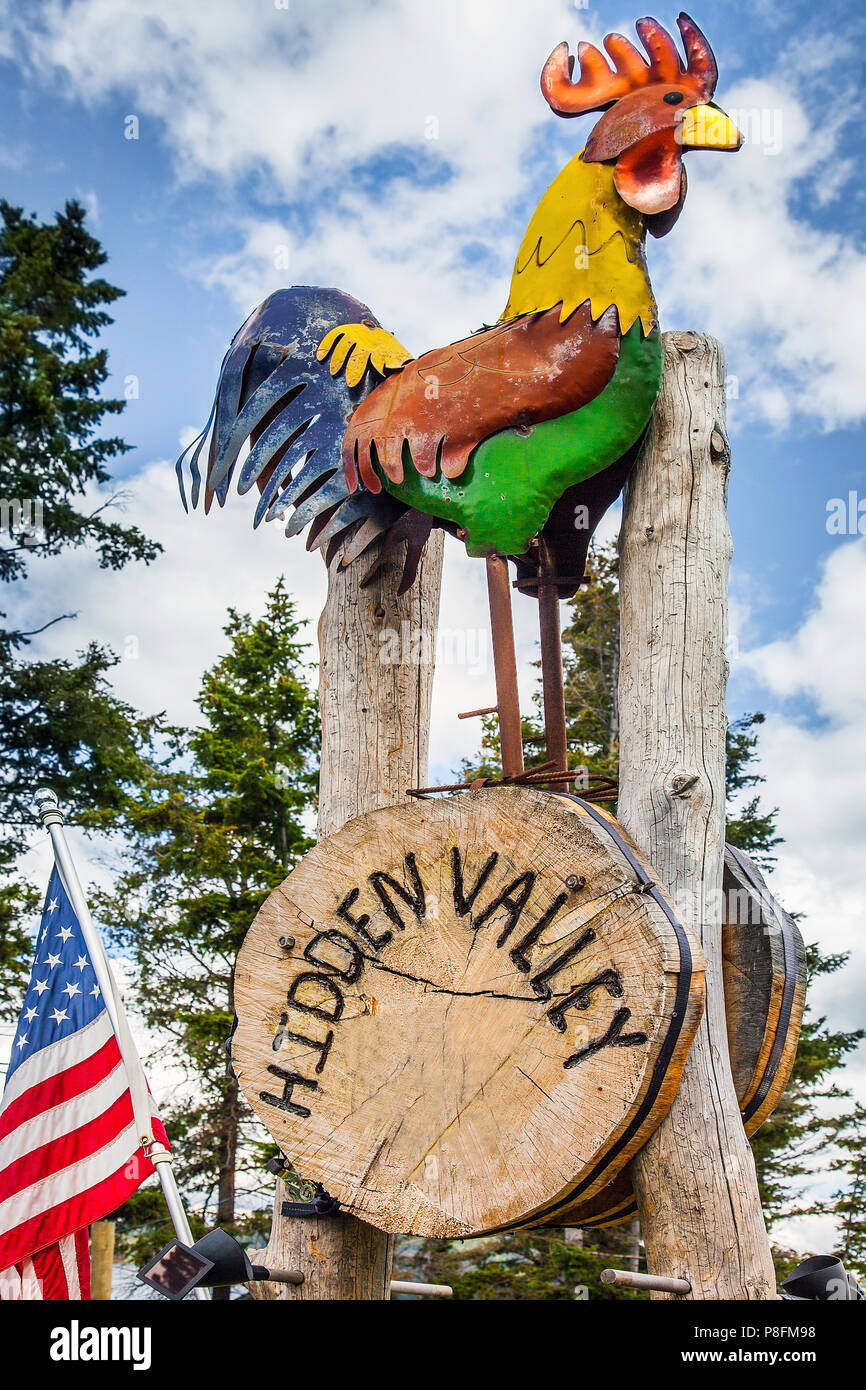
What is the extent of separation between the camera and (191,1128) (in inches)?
517

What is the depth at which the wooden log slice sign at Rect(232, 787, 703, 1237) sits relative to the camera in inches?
109

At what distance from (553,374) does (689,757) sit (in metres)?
1.13

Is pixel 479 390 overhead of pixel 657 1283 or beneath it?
overhead

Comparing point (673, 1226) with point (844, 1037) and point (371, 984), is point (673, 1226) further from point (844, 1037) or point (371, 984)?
point (844, 1037)

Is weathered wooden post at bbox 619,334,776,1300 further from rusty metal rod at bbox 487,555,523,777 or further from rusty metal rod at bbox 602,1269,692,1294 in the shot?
rusty metal rod at bbox 487,555,523,777

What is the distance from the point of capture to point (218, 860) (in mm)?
13219

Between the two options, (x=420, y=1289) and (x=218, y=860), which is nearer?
(x=420, y=1289)

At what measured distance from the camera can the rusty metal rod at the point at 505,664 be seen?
371cm

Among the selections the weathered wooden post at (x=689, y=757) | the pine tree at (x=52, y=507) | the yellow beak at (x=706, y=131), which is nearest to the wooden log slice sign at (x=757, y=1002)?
the weathered wooden post at (x=689, y=757)

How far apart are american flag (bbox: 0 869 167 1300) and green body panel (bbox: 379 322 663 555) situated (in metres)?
1.91

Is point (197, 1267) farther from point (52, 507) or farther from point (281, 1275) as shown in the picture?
point (52, 507)

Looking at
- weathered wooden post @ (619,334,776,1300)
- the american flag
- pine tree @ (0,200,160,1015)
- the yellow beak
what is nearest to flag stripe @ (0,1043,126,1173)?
the american flag

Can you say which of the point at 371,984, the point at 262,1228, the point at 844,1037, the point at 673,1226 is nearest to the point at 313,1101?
the point at 371,984

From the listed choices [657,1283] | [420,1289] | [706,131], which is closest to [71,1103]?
[420,1289]
